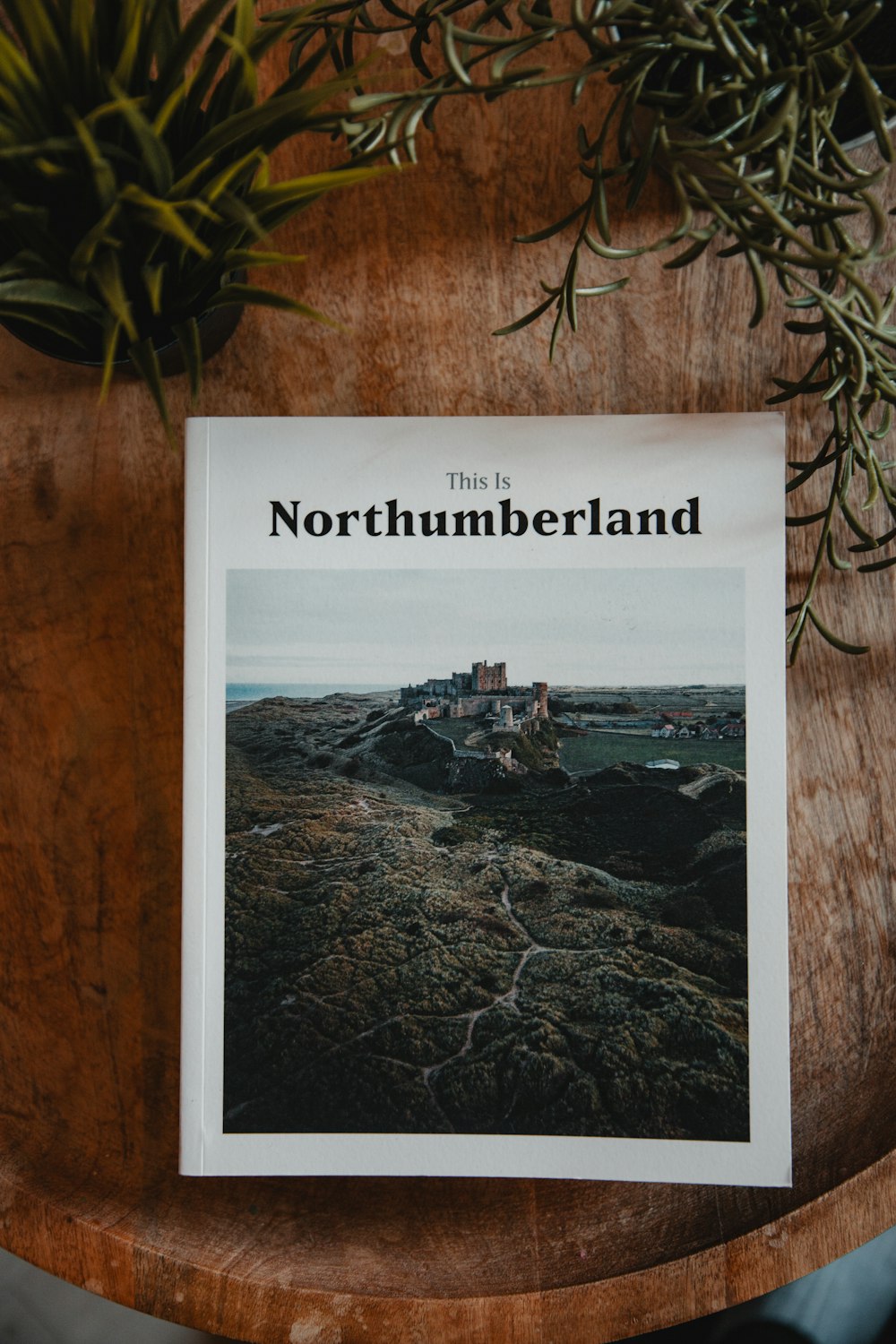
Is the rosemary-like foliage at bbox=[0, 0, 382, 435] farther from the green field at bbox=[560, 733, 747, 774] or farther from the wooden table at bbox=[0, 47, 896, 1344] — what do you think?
the green field at bbox=[560, 733, 747, 774]

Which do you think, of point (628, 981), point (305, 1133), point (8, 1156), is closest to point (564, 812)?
point (628, 981)

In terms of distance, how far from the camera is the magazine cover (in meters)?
0.39

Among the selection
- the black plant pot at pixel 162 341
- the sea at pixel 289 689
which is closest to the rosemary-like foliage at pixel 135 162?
the black plant pot at pixel 162 341

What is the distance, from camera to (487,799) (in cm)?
40

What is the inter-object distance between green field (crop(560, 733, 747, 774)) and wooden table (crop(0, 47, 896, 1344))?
1.5 inches

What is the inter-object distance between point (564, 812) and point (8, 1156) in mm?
293

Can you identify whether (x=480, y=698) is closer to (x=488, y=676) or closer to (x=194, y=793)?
(x=488, y=676)

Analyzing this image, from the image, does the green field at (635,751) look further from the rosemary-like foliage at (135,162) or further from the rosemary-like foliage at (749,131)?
the rosemary-like foliage at (135,162)

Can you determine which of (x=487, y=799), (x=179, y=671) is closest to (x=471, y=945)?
(x=487, y=799)

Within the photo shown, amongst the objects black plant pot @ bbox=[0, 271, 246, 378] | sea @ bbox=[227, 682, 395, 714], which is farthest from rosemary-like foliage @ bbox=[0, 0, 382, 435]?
sea @ bbox=[227, 682, 395, 714]

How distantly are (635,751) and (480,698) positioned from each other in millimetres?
74

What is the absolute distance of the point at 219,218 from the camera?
0.30 metres

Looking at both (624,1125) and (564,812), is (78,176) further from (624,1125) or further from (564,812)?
(624,1125)

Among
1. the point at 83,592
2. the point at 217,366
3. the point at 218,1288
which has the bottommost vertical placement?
the point at 218,1288
